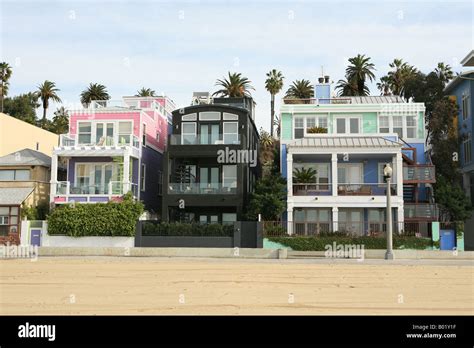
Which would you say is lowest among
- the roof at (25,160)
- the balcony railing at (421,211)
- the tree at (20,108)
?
the balcony railing at (421,211)

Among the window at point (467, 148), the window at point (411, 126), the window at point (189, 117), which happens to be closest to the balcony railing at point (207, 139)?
the window at point (189, 117)

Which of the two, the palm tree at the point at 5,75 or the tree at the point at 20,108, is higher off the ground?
the palm tree at the point at 5,75

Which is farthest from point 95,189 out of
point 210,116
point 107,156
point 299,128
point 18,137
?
point 299,128

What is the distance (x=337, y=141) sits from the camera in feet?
125

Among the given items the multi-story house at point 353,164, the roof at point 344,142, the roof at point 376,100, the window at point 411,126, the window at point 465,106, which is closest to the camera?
the multi-story house at point 353,164

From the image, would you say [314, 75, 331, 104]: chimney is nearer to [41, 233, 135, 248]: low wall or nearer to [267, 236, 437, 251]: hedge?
[267, 236, 437, 251]: hedge

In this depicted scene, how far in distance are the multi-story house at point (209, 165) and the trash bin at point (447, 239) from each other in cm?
1302

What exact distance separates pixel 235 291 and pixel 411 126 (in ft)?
100

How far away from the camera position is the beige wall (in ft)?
151

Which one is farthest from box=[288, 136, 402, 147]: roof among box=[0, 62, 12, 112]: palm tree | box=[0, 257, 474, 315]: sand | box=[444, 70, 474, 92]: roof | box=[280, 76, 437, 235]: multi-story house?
box=[0, 62, 12, 112]: palm tree

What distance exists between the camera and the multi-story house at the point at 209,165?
125 feet

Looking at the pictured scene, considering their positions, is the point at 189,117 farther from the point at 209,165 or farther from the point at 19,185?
the point at 19,185

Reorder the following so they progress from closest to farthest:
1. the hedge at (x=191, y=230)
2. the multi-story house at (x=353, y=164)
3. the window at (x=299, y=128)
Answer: the hedge at (x=191, y=230) → the multi-story house at (x=353, y=164) → the window at (x=299, y=128)

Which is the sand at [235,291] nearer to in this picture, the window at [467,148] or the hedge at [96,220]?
the hedge at [96,220]
